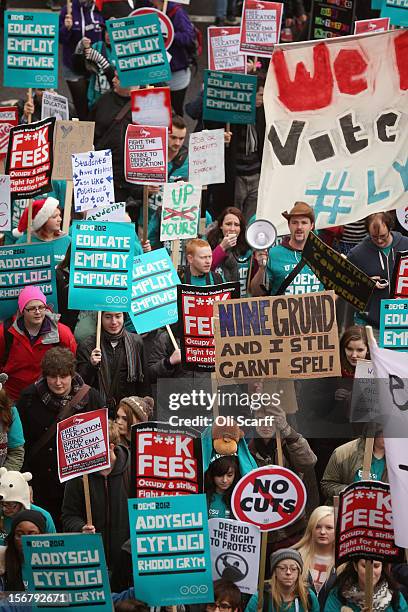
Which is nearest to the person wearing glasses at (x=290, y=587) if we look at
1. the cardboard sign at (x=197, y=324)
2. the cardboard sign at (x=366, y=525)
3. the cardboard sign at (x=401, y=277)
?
the cardboard sign at (x=366, y=525)

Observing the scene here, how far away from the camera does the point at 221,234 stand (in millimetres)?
12203

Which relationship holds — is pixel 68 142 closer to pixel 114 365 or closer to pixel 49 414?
pixel 114 365

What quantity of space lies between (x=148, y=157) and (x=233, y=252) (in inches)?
42.1

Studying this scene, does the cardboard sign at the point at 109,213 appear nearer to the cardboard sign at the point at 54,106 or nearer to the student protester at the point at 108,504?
the cardboard sign at the point at 54,106

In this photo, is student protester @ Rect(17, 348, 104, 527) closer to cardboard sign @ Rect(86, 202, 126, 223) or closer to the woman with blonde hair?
the woman with blonde hair

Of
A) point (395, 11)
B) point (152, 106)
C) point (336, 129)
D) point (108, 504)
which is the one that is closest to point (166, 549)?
point (108, 504)

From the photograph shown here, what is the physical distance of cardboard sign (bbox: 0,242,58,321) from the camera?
10.9m

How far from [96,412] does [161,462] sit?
0.46 metres

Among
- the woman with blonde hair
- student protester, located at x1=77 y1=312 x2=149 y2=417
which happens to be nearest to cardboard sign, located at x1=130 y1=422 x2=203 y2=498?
the woman with blonde hair

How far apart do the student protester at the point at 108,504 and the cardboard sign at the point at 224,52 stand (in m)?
6.21

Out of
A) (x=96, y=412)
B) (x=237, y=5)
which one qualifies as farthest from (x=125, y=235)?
(x=237, y=5)

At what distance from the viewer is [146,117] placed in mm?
13047

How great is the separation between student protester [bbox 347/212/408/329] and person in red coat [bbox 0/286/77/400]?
2.17 meters

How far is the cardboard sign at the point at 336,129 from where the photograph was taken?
11.6 metres
